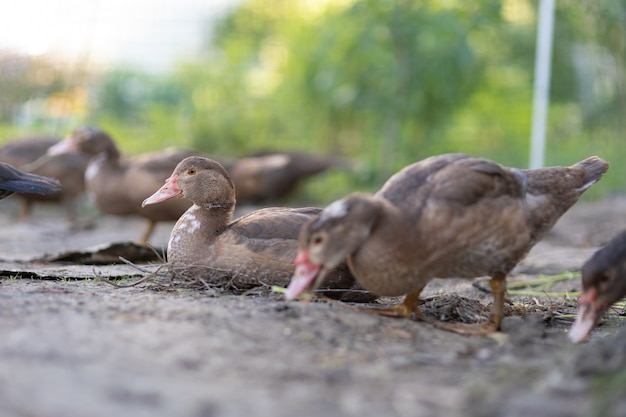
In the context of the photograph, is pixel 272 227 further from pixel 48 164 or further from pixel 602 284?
pixel 48 164

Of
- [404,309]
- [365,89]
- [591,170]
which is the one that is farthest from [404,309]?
[365,89]

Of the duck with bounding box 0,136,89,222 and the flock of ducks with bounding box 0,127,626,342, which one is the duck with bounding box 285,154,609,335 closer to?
the flock of ducks with bounding box 0,127,626,342

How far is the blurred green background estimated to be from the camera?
11.4m

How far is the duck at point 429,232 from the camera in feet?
12.5

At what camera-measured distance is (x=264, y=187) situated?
11.3 metres

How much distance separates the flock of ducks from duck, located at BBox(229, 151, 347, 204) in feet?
16.6

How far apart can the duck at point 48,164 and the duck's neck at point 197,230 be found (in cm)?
503

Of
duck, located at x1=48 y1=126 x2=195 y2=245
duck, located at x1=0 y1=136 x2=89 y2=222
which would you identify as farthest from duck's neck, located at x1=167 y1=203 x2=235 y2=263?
duck, located at x1=0 y1=136 x2=89 y2=222

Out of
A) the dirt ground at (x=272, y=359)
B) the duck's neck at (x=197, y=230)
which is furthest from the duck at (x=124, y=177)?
the dirt ground at (x=272, y=359)

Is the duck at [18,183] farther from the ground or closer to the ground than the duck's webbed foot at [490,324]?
farther from the ground

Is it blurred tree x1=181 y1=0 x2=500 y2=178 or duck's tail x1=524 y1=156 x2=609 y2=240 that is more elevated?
blurred tree x1=181 y1=0 x2=500 y2=178

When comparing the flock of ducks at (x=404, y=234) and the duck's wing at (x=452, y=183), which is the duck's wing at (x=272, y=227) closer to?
the flock of ducks at (x=404, y=234)

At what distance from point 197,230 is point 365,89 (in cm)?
738

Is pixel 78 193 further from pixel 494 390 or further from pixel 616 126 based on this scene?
pixel 494 390
